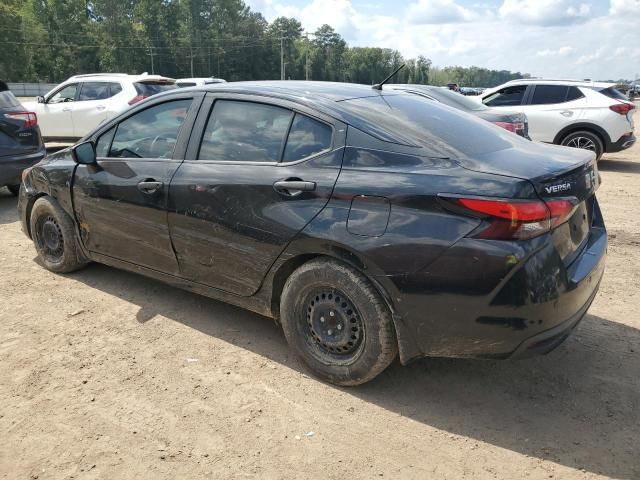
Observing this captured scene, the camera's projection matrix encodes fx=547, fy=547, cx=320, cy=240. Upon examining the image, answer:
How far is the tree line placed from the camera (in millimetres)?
82375

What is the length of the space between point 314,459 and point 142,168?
92.5 inches

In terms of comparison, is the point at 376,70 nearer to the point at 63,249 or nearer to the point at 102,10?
the point at 102,10

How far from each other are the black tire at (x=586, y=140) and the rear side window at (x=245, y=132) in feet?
29.7

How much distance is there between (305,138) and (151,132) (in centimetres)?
137

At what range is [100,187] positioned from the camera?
4113mm

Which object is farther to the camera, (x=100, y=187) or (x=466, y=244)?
(x=100, y=187)

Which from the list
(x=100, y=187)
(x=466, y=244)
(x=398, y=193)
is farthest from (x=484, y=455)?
(x=100, y=187)

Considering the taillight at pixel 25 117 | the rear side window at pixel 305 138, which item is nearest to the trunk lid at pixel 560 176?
the rear side window at pixel 305 138

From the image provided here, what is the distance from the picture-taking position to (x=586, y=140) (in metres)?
10.8

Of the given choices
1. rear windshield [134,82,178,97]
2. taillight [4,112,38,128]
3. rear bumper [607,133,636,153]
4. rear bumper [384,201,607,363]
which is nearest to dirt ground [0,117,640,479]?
rear bumper [384,201,607,363]

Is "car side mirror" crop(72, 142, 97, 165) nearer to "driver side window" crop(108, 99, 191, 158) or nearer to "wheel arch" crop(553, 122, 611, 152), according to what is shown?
"driver side window" crop(108, 99, 191, 158)

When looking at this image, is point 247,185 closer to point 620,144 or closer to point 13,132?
point 13,132

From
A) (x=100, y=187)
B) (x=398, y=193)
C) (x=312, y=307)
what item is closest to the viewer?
(x=398, y=193)

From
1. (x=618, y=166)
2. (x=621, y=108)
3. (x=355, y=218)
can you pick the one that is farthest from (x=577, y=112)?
(x=355, y=218)
